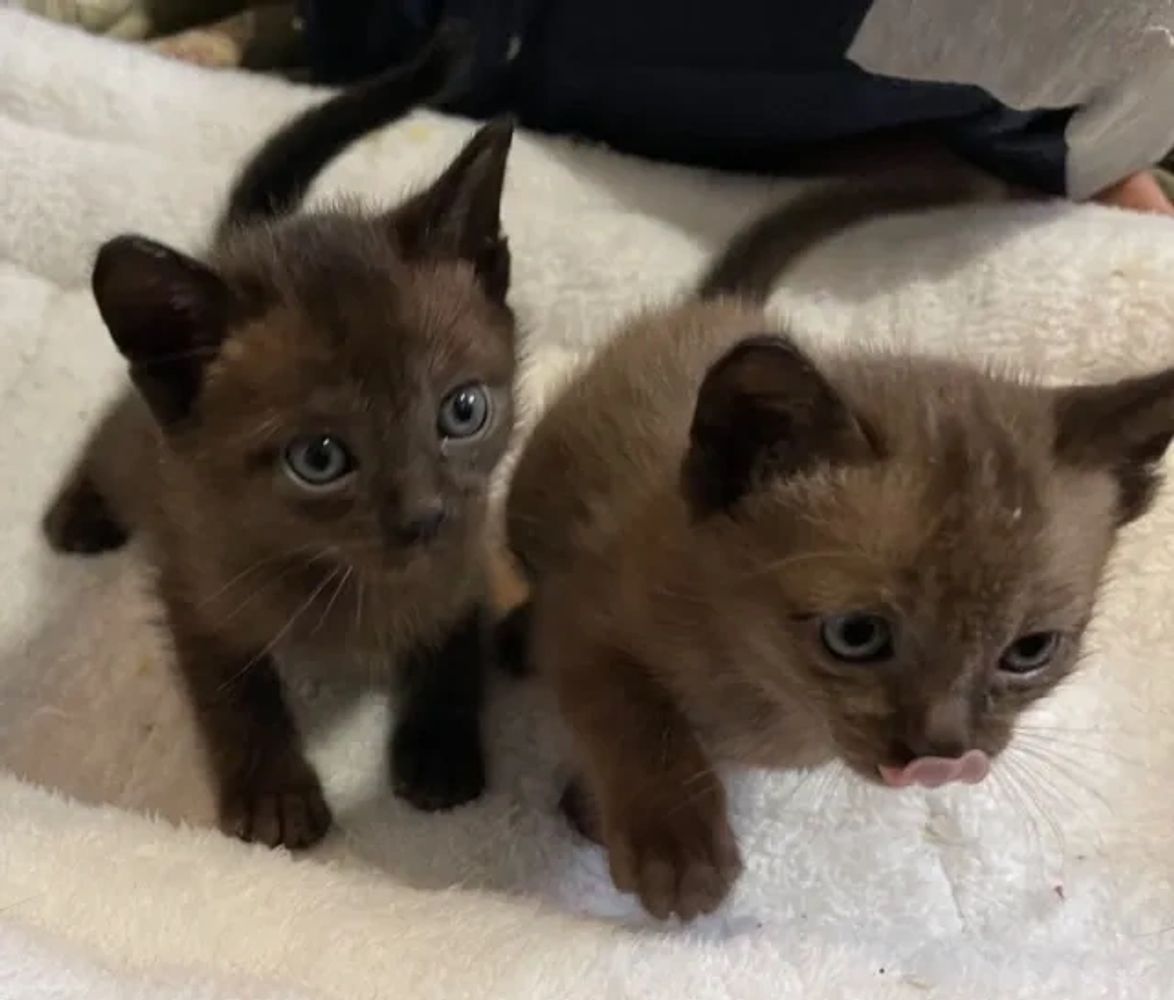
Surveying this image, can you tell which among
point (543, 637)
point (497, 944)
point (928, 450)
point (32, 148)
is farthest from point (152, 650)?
point (928, 450)

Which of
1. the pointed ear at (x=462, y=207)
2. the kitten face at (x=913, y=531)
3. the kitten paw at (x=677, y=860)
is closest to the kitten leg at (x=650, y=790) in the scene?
the kitten paw at (x=677, y=860)

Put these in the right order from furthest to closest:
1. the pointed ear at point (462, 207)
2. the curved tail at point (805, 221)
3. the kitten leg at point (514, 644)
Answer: the curved tail at point (805, 221)
the kitten leg at point (514, 644)
the pointed ear at point (462, 207)

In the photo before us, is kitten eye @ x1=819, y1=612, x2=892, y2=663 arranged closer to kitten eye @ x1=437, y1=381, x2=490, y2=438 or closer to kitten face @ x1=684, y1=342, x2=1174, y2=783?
kitten face @ x1=684, y1=342, x2=1174, y2=783

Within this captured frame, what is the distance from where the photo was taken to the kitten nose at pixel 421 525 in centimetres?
92

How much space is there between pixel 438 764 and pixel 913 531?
47 cm

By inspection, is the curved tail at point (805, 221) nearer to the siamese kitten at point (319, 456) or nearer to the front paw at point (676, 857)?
the siamese kitten at point (319, 456)

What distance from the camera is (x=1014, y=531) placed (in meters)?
0.78

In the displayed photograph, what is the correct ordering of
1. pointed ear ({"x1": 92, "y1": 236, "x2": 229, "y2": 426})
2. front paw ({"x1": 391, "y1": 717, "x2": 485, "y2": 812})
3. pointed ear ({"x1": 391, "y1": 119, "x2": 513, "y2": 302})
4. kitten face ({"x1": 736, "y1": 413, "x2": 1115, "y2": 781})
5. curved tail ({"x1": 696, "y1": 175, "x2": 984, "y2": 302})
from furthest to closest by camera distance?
curved tail ({"x1": 696, "y1": 175, "x2": 984, "y2": 302}), front paw ({"x1": 391, "y1": 717, "x2": 485, "y2": 812}), pointed ear ({"x1": 391, "y1": 119, "x2": 513, "y2": 302}), pointed ear ({"x1": 92, "y1": 236, "x2": 229, "y2": 426}), kitten face ({"x1": 736, "y1": 413, "x2": 1115, "y2": 781})

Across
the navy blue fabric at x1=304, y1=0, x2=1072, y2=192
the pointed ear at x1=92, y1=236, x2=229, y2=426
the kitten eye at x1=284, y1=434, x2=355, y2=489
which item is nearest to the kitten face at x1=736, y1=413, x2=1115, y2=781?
the kitten eye at x1=284, y1=434, x2=355, y2=489

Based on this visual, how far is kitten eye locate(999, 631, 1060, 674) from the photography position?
0.82 m

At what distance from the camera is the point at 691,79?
1544mm

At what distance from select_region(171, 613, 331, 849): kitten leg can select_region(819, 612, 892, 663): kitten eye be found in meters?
0.45

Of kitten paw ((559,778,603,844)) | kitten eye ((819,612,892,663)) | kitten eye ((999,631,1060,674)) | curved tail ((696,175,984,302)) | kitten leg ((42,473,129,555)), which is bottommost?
kitten leg ((42,473,129,555))

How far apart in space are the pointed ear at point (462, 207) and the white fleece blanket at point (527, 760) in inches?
14.8
